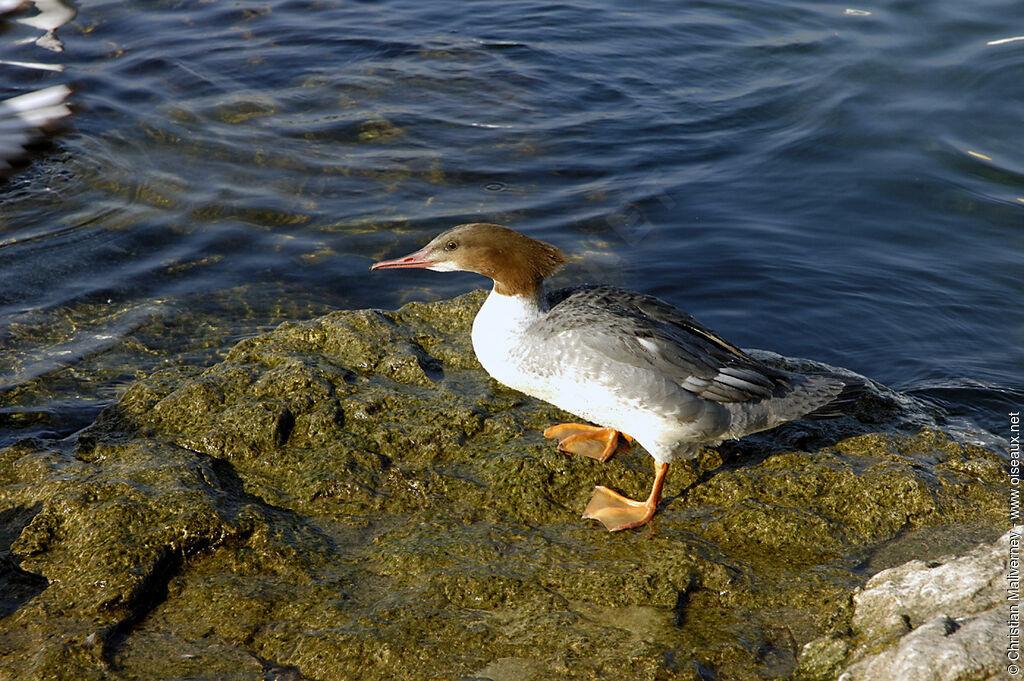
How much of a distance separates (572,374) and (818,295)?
3736mm

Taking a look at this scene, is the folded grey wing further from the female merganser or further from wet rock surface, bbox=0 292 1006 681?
wet rock surface, bbox=0 292 1006 681

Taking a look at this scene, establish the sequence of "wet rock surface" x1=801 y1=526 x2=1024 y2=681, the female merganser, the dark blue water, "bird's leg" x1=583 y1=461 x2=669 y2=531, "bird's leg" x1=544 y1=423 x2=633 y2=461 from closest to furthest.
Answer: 1. "wet rock surface" x1=801 y1=526 x2=1024 y2=681
2. "bird's leg" x1=583 y1=461 x2=669 y2=531
3. the female merganser
4. "bird's leg" x1=544 y1=423 x2=633 y2=461
5. the dark blue water

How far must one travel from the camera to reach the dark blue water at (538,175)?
6.23m

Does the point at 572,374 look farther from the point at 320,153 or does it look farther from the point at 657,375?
the point at 320,153

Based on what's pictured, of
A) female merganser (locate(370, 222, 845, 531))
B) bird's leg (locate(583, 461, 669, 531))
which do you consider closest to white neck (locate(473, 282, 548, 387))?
female merganser (locate(370, 222, 845, 531))

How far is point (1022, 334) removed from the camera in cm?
641

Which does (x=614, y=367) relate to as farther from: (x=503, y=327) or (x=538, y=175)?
(x=538, y=175)

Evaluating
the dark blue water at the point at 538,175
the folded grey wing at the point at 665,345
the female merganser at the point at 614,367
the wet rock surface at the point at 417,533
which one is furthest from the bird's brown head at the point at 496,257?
the dark blue water at the point at 538,175

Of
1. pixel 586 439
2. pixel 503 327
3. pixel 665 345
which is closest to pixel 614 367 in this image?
pixel 665 345

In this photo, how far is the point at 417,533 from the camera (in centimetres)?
353

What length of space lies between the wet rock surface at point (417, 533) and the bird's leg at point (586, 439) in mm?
71

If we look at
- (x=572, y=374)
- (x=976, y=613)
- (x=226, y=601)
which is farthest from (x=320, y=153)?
(x=976, y=613)

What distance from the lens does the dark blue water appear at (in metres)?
6.23

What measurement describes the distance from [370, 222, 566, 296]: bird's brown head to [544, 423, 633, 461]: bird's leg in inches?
27.2
